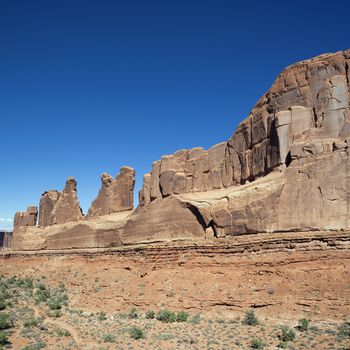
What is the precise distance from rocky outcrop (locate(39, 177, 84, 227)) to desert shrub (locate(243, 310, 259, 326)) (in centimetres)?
2583

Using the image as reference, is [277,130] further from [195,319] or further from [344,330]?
[344,330]

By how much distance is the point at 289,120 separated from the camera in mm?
22609

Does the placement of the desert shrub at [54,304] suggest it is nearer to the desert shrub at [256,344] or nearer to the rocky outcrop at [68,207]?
the desert shrub at [256,344]

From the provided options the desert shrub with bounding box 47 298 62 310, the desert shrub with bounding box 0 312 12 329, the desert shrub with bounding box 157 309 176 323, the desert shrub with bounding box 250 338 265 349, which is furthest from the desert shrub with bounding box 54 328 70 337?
the desert shrub with bounding box 250 338 265 349

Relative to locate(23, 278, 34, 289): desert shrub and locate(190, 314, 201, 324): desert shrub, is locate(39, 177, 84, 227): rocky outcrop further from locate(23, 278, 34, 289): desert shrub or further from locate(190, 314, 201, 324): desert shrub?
locate(190, 314, 201, 324): desert shrub

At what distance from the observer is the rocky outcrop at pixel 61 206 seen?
4273 centimetres

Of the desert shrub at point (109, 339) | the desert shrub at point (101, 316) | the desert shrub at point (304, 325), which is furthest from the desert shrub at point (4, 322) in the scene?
the desert shrub at point (304, 325)

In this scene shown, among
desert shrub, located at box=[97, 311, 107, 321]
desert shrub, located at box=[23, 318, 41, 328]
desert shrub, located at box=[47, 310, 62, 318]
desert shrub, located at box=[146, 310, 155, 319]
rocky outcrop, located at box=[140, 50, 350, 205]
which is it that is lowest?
desert shrub, located at box=[23, 318, 41, 328]

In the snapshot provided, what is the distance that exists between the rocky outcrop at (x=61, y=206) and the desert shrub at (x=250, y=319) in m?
25.8

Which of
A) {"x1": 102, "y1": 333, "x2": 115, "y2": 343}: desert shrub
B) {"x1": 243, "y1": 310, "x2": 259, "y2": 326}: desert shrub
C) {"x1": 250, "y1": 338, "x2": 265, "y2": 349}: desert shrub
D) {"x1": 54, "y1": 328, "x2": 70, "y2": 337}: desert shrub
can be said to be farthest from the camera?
{"x1": 54, "y1": 328, "x2": 70, "y2": 337}: desert shrub

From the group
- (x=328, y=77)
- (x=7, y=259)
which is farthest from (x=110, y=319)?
(x=7, y=259)

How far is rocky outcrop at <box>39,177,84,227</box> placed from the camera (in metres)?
42.7

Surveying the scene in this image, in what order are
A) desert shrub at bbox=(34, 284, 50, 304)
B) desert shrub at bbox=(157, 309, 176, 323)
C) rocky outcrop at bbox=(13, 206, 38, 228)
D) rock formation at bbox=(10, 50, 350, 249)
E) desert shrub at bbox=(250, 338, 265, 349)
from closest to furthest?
desert shrub at bbox=(250, 338, 265, 349), rock formation at bbox=(10, 50, 350, 249), desert shrub at bbox=(157, 309, 176, 323), desert shrub at bbox=(34, 284, 50, 304), rocky outcrop at bbox=(13, 206, 38, 228)

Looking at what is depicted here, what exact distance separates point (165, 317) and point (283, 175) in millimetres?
9091
